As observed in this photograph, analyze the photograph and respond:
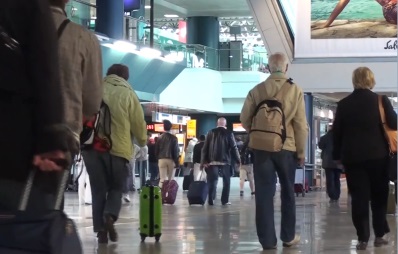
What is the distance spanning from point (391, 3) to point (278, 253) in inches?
484

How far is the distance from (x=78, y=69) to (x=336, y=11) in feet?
53.1

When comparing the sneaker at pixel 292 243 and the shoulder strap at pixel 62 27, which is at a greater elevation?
the shoulder strap at pixel 62 27

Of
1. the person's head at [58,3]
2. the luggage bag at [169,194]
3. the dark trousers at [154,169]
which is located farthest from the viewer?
the dark trousers at [154,169]

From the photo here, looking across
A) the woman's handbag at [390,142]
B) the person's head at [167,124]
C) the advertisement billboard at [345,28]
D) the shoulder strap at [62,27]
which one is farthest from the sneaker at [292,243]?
the advertisement billboard at [345,28]

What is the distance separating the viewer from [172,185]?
19.1 metres

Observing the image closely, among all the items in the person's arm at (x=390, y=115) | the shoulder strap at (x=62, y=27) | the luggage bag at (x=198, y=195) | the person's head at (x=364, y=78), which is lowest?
the luggage bag at (x=198, y=195)

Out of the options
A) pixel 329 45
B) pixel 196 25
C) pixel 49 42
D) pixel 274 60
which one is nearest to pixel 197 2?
pixel 196 25

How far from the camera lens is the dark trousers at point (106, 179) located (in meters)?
8.98

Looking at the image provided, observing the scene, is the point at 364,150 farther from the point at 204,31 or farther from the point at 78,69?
the point at 204,31

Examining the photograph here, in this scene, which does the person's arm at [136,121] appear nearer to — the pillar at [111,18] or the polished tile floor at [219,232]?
the polished tile floor at [219,232]

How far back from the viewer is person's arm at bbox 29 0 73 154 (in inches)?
126

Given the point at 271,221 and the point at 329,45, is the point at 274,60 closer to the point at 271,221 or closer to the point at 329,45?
the point at 271,221

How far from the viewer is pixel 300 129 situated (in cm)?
911

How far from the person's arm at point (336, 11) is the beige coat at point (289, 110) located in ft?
37.5
